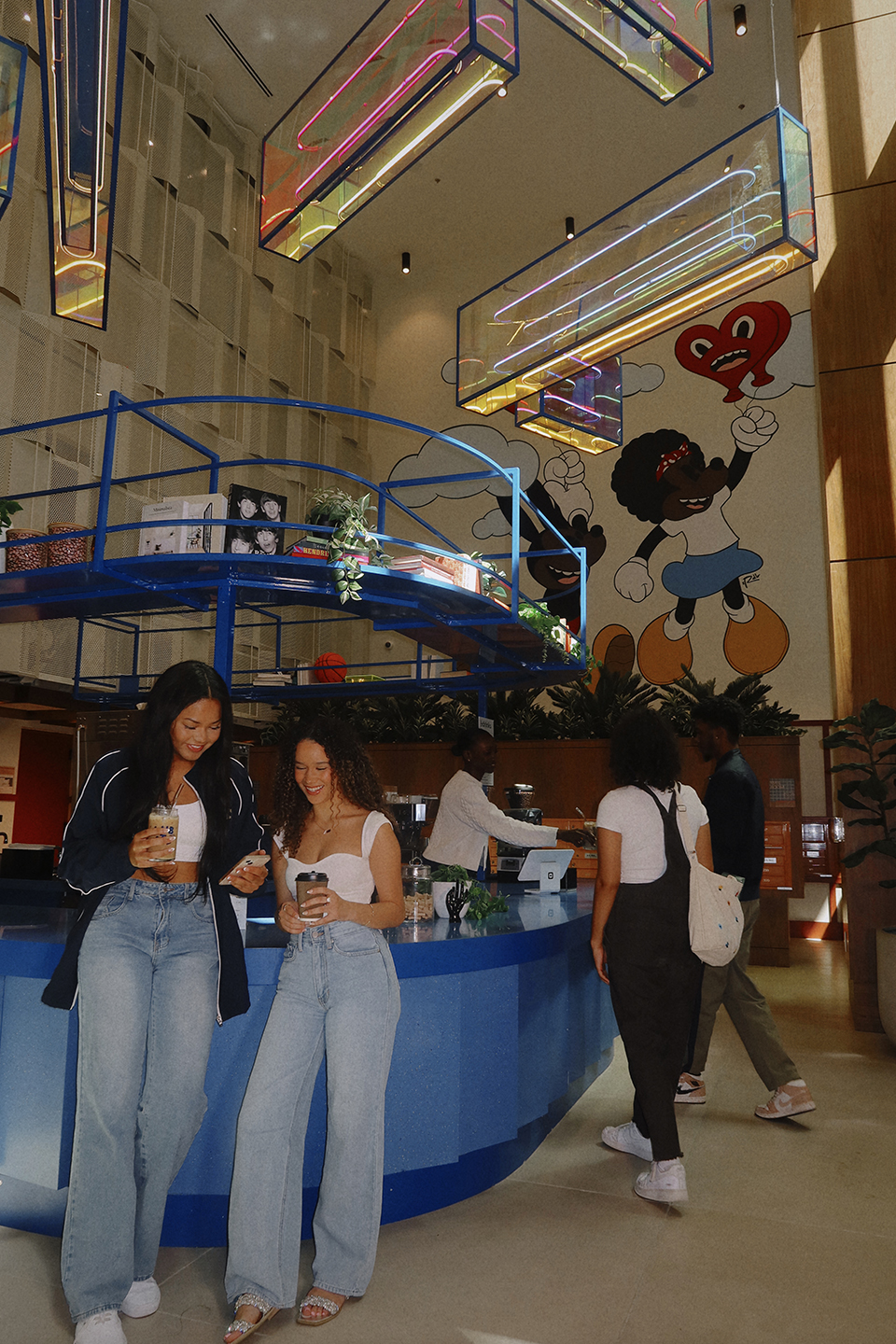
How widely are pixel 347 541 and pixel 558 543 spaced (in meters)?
10.2

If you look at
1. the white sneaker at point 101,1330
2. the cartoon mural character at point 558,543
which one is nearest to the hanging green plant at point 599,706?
the cartoon mural character at point 558,543

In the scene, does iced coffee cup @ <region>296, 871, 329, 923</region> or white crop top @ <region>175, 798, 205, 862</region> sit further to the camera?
white crop top @ <region>175, 798, 205, 862</region>

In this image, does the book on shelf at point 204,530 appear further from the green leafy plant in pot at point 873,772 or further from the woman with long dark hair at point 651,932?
the green leafy plant in pot at point 873,772

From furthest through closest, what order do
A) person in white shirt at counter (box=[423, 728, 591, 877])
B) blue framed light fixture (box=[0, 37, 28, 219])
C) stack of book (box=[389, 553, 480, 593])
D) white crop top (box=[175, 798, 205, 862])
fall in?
blue framed light fixture (box=[0, 37, 28, 219]) → person in white shirt at counter (box=[423, 728, 591, 877]) → stack of book (box=[389, 553, 480, 593]) → white crop top (box=[175, 798, 205, 862])

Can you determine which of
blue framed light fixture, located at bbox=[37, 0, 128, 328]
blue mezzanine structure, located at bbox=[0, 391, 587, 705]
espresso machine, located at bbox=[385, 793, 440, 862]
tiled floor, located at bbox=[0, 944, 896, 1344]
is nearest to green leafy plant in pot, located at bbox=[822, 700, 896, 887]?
blue mezzanine structure, located at bbox=[0, 391, 587, 705]

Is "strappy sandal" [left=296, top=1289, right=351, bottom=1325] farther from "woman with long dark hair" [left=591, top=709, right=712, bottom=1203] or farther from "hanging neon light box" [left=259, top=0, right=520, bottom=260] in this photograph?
"hanging neon light box" [left=259, top=0, right=520, bottom=260]

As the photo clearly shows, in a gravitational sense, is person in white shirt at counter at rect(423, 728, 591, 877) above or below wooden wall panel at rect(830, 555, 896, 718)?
below

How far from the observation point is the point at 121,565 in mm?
4203

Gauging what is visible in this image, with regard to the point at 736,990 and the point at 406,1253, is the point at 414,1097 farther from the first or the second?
the point at 736,990

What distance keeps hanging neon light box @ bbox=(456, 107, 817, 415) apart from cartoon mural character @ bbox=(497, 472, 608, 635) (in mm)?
5957

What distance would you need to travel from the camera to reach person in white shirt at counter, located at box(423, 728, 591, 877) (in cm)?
483

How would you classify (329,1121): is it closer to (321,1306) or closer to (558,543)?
(321,1306)

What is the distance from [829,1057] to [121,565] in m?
4.72

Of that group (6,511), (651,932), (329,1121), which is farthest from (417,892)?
(6,511)
